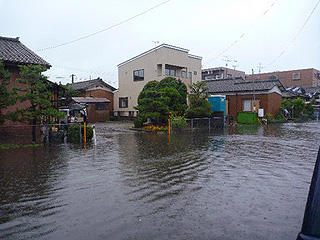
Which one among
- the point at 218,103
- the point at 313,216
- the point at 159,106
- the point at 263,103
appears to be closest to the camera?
the point at 313,216

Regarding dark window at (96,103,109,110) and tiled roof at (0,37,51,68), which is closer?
tiled roof at (0,37,51,68)

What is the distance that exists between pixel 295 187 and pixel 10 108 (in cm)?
1477

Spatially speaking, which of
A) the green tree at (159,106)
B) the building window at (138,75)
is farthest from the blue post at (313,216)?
the building window at (138,75)

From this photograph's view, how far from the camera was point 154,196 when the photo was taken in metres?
5.81

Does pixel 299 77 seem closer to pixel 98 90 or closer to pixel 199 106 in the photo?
pixel 98 90

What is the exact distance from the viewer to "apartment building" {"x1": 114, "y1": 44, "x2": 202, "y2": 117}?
31.0m

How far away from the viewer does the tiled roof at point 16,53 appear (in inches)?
590

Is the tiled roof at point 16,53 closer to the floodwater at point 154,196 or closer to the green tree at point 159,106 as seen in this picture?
the floodwater at point 154,196

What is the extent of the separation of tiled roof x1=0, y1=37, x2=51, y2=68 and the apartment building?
15.5 meters

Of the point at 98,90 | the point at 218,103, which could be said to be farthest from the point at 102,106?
the point at 218,103

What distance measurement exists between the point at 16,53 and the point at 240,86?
26480 mm

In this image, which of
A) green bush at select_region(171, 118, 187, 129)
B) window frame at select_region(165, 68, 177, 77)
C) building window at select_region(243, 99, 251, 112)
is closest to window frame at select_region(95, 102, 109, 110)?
window frame at select_region(165, 68, 177, 77)

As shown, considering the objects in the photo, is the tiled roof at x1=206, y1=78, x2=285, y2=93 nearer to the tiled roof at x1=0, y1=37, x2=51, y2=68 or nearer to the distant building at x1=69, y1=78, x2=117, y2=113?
the distant building at x1=69, y1=78, x2=117, y2=113

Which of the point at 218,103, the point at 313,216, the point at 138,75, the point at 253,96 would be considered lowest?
the point at 313,216
